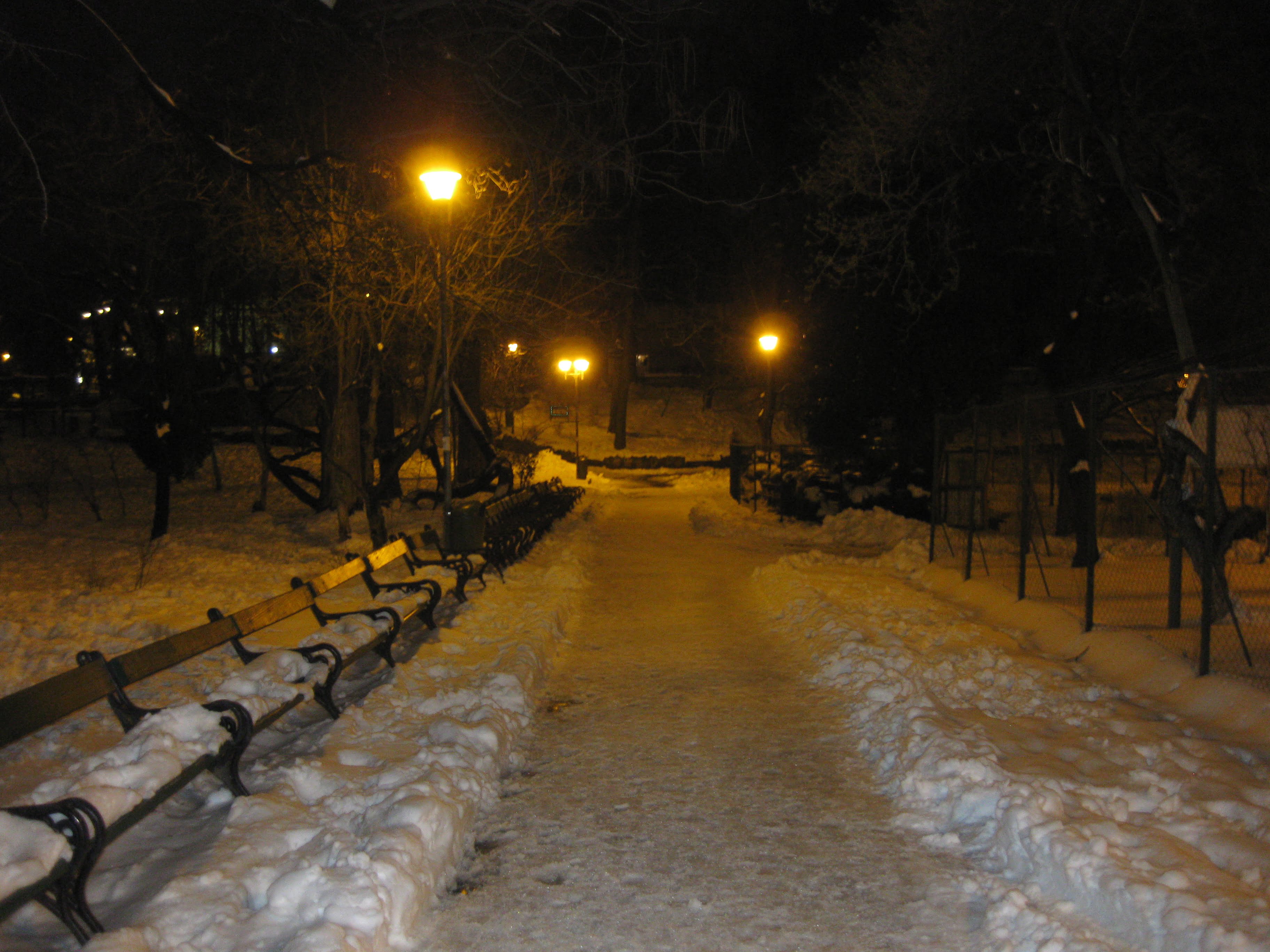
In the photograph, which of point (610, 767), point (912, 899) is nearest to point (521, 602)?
point (610, 767)

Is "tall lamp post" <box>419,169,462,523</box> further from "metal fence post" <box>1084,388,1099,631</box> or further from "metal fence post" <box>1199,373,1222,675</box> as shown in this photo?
"metal fence post" <box>1199,373,1222,675</box>

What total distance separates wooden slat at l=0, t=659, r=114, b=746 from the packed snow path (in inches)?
71.5

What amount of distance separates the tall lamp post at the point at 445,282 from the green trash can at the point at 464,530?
4cm

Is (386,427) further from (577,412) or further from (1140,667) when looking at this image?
(1140,667)

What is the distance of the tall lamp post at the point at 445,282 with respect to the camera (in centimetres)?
1048

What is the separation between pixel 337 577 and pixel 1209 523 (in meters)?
6.69

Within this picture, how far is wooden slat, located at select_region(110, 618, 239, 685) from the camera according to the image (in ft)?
15.0

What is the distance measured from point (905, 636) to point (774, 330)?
61.0 ft

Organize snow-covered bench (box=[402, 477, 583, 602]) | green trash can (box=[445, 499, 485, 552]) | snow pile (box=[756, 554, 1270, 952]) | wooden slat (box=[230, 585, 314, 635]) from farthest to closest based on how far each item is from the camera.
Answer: green trash can (box=[445, 499, 485, 552]), snow-covered bench (box=[402, 477, 583, 602]), wooden slat (box=[230, 585, 314, 635]), snow pile (box=[756, 554, 1270, 952])

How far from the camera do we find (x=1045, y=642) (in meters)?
9.16

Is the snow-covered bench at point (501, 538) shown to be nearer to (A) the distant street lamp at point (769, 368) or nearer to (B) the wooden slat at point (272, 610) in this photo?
(B) the wooden slat at point (272, 610)

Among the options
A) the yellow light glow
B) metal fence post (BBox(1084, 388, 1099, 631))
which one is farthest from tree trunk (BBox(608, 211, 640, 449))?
metal fence post (BBox(1084, 388, 1099, 631))

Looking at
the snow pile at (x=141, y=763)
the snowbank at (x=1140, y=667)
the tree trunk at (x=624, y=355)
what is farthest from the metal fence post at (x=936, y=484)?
the tree trunk at (x=624, y=355)

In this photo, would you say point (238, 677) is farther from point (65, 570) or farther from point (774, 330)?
point (774, 330)
